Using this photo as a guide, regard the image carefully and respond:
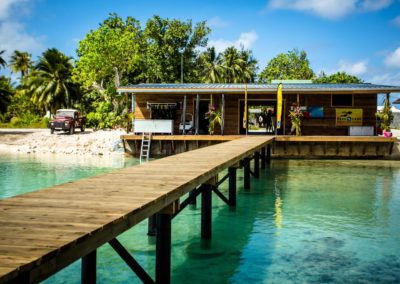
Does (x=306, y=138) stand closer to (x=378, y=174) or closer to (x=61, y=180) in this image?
(x=378, y=174)

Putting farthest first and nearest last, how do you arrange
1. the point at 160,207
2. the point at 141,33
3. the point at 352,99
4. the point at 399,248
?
the point at 141,33 < the point at 352,99 < the point at 399,248 < the point at 160,207

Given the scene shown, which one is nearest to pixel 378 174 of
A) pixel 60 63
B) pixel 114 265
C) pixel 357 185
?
pixel 357 185

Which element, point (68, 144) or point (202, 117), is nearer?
point (202, 117)

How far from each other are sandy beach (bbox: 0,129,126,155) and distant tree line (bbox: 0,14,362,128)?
2.26 metres

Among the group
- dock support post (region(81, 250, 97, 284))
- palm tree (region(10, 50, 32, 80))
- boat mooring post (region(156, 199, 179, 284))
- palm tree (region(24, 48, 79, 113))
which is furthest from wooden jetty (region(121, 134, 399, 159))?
palm tree (region(10, 50, 32, 80))

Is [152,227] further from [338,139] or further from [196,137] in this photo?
[338,139]

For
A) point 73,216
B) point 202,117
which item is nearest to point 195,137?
point 202,117

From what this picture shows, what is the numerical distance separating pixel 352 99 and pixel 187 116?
8.34m

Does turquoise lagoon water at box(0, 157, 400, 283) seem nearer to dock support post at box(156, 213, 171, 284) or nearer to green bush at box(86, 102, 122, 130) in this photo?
dock support post at box(156, 213, 171, 284)

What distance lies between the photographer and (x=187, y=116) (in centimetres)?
2305

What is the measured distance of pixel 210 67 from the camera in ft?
174

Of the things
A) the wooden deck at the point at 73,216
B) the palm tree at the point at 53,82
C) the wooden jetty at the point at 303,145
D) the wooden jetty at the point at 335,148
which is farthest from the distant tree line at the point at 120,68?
the wooden deck at the point at 73,216

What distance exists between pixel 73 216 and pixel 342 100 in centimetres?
2022

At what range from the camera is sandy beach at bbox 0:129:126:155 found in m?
25.5
